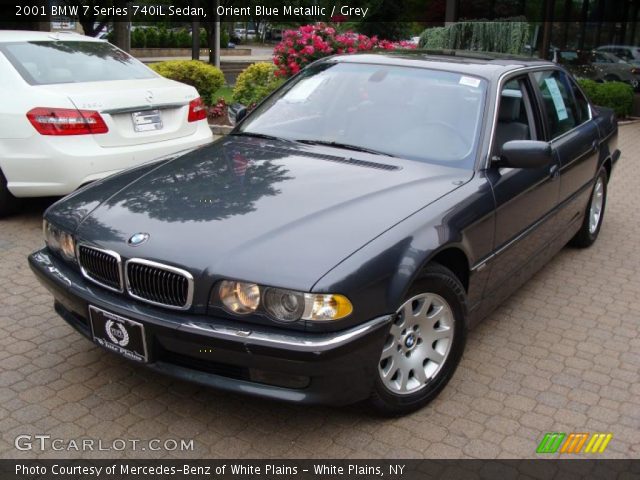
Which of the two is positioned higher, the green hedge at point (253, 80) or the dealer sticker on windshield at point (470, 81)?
the dealer sticker on windshield at point (470, 81)

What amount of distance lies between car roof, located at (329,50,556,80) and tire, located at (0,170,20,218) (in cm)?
305

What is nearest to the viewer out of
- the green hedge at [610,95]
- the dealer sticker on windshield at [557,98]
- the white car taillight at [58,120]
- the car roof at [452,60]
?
the car roof at [452,60]

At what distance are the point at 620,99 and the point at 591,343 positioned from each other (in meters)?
12.4

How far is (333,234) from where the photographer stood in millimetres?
3086

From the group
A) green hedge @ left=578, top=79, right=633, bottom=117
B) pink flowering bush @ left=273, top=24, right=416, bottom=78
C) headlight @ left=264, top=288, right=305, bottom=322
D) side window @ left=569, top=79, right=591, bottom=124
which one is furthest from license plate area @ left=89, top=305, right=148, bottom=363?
green hedge @ left=578, top=79, right=633, bottom=117

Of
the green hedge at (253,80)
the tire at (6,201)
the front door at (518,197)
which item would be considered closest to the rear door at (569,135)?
the front door at (518,197)

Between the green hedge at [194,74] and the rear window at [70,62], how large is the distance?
4.71m

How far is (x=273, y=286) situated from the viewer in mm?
2809

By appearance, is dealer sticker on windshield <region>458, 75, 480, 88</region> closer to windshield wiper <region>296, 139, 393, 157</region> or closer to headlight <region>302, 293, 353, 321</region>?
windshield wiper <region>296, 139, 393, 157</region>

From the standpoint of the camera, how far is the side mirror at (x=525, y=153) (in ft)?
12.5

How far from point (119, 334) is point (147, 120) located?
3394 millimetres

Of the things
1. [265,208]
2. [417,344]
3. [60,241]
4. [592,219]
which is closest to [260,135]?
[265,208]

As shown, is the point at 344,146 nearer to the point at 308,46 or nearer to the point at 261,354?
the point at 261,354

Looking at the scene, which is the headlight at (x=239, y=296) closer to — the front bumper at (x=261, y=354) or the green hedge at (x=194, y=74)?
the front bumper at (x=261, y=354)
